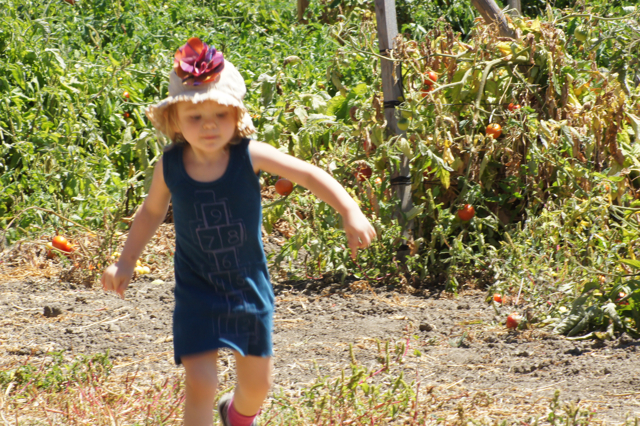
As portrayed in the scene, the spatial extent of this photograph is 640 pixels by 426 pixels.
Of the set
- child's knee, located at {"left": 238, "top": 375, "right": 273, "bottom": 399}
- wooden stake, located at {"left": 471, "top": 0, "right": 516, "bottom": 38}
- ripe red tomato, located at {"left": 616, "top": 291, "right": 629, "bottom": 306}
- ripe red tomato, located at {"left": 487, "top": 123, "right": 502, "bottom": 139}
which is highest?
wooden stake, located at {"left": 471, "top": 0, "right": 516, "bottom": 38}

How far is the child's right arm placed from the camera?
199 cm

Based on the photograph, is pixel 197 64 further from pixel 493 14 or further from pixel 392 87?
pixel 493 14

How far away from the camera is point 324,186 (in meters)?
1.85

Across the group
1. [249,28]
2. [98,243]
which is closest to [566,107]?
[98,243]

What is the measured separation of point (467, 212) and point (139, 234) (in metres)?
1.98

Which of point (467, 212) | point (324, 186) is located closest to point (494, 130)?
point (467, 212)

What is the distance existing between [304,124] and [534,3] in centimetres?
599

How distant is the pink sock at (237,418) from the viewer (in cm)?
197

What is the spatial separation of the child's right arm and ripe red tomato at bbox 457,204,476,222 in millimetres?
1911

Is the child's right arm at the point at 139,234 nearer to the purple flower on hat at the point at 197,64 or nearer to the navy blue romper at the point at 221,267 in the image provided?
the navy blue romper at the point at 221,267

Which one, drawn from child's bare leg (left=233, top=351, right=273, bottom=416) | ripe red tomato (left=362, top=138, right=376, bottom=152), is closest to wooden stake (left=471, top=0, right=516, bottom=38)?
ripe red tomato (left=362, top=138, right=376, bottom=152)

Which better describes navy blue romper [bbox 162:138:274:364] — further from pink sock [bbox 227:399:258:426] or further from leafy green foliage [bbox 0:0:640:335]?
leafy green foliage [bbox 0:0:640:335]

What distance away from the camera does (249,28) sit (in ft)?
25.2

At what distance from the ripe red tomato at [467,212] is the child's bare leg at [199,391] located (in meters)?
2.03
